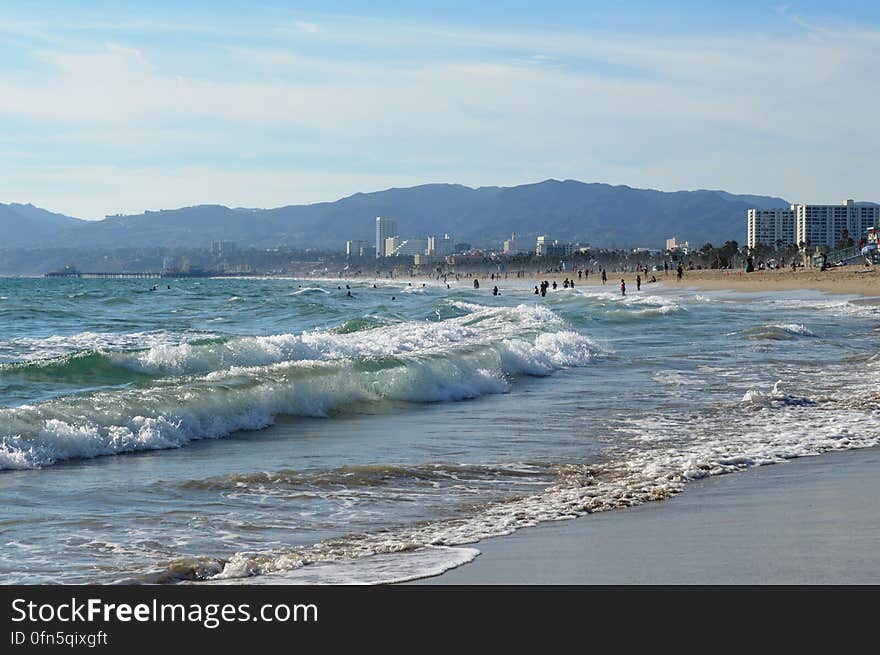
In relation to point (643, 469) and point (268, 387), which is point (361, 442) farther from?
point (643, 469)

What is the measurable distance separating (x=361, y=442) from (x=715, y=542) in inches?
240

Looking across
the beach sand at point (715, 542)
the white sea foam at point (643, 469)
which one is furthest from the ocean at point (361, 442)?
the beach sand at point (715, 542)

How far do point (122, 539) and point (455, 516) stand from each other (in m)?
2.47

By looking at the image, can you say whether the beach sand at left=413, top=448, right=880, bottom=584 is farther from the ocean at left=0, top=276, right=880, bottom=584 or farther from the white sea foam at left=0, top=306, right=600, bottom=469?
the white sea foam at left=0, top=306, right=600, bottom=469

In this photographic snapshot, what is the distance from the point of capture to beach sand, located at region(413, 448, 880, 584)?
18.5ft

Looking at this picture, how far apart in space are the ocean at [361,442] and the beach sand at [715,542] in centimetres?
26

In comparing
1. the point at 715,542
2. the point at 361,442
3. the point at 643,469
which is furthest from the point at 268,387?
the point at 715,542

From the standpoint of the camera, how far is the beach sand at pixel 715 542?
18.5 feet

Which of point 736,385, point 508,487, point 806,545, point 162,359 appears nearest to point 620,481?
point 508,487

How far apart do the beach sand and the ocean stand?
264mm

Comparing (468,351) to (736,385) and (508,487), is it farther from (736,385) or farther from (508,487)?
(508,487)

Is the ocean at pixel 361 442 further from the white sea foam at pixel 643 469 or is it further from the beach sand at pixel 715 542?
the beach sand at pixel 715 542
